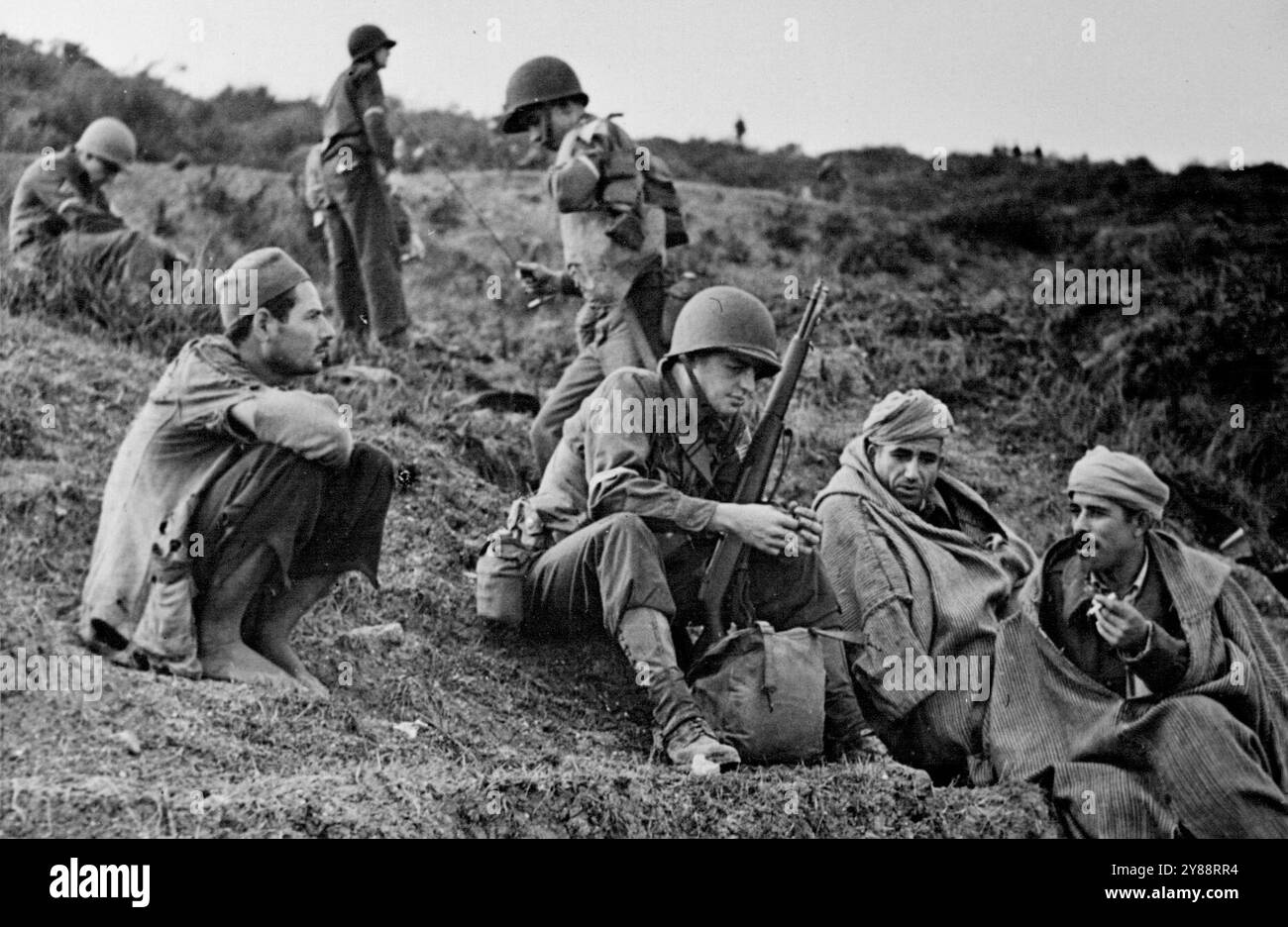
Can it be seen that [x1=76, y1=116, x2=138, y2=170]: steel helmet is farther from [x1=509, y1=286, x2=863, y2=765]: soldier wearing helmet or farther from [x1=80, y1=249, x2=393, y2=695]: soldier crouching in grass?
[x1=509, y1=286, x2=863, y2=765]: soldier wearing helmet

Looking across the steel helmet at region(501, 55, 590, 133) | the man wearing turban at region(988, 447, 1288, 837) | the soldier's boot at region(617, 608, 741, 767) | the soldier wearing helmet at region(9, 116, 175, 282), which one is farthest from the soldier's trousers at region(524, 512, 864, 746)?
the soldier wearing helmet at region(9, 116, 175, 282)

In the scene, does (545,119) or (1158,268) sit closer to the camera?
(545,119)

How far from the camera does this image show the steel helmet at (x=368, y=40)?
977cm

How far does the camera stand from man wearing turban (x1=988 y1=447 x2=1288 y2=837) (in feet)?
21.4

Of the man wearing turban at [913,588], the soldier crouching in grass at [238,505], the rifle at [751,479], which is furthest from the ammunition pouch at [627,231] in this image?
the soldier crouching in grass at [238,505]

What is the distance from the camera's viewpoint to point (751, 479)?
7016 millimetres

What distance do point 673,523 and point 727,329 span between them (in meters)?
0.79

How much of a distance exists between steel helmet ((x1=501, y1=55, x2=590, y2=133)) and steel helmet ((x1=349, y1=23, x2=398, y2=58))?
5.67ft

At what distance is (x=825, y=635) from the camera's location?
6773 millimetres

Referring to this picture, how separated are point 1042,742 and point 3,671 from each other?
3.59m

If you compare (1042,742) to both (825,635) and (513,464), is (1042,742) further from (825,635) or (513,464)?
(513,464)

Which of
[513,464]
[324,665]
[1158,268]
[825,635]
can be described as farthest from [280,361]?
[1158,268]

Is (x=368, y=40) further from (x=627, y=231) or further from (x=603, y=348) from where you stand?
(x=603, y=348)
